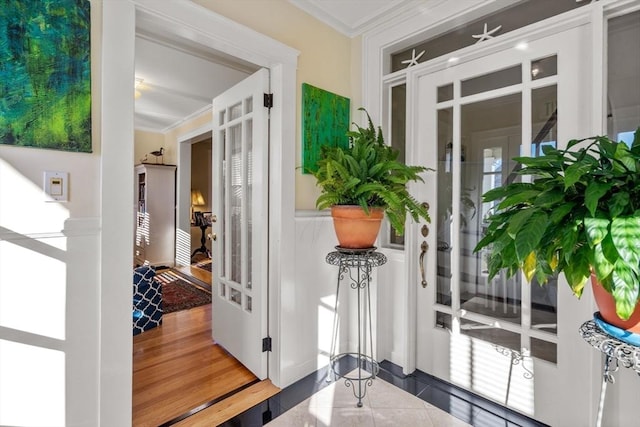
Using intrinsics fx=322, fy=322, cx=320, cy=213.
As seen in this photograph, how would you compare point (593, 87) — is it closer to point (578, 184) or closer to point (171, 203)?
point (578, 184)

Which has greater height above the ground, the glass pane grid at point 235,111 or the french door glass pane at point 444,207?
the glass pane grid at point 235,111

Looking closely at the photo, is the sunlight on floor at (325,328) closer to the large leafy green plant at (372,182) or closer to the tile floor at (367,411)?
the tile floor at (367,411)

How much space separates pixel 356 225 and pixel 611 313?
1085 millimetres

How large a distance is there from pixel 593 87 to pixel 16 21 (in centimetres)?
252

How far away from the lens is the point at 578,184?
0.94 m

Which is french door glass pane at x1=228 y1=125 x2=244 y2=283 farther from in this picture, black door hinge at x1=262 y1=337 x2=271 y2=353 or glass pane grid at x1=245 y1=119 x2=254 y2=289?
black door hinge at x1=262 y1=337 x2=271 y2=353

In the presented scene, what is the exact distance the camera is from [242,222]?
7.85 ft

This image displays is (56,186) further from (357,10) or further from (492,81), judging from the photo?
(492,81)

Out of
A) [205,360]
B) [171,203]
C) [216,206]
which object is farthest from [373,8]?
[171,203]

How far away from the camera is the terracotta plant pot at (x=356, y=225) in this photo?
177cm

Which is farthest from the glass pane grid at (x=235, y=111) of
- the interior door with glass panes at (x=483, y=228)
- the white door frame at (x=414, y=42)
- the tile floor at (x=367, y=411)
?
the tile floor at (x=367, y=411)

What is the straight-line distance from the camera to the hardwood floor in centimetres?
187

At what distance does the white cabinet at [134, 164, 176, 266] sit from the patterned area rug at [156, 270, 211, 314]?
0.72 meters

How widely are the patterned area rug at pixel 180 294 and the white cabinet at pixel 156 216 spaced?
0.72 meters
